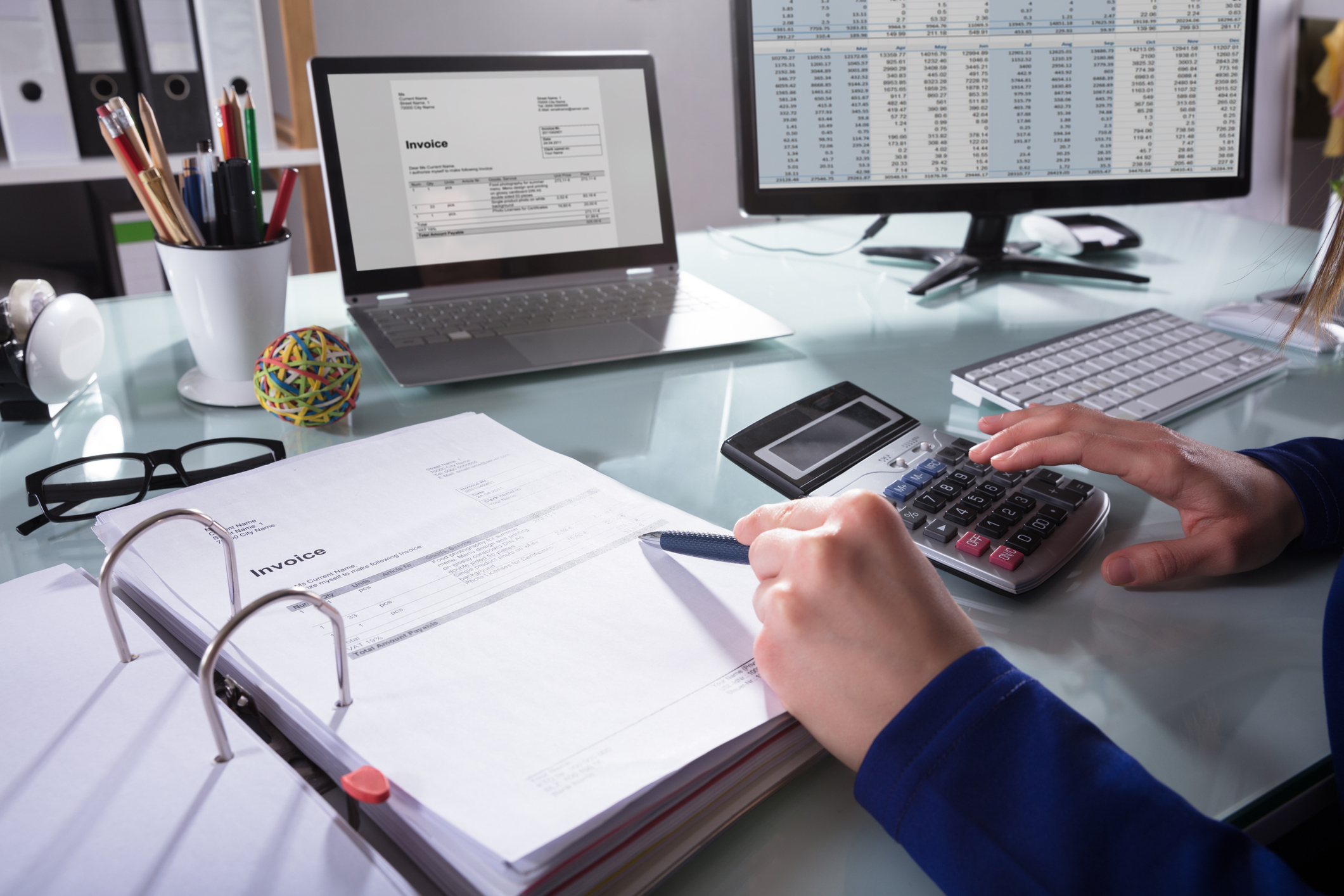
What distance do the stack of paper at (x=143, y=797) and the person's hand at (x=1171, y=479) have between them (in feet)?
1.35

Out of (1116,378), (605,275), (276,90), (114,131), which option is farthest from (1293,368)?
(276,90)

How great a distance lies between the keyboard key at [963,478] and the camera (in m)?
0.56

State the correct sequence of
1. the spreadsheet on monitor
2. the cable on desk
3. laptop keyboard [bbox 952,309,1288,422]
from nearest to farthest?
laptop keyboard [bbox 952,309,1288,422] < the spreadsheet on monitor < the cable on desk

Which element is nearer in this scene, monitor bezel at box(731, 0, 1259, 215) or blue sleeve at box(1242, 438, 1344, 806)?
blue sleeve at box(1242, 438, 1344, 806)

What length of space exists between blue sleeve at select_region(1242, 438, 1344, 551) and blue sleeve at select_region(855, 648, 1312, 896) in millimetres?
269

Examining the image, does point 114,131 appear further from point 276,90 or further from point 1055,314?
point 276,90

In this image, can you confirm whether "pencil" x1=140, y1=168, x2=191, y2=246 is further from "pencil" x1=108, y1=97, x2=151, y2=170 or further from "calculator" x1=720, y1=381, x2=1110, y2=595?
"calculator" x1=720, y1=381, x2=1110, y2=595

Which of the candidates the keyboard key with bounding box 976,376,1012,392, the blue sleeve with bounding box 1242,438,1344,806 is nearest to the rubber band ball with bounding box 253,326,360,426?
the keyboard key with bounding box 976,376,1012,392

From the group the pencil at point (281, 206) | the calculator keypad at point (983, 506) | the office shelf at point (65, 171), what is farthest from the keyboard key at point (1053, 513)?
the office shelf at point (65, 171)

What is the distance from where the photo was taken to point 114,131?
0.66 meters

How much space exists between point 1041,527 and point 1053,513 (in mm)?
20

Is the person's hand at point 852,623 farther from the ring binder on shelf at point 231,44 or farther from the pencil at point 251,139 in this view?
the ring binder on shelf at point 231,44

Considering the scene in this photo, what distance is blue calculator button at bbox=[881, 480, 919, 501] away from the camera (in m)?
0.54

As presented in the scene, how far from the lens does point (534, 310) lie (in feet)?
2.93
